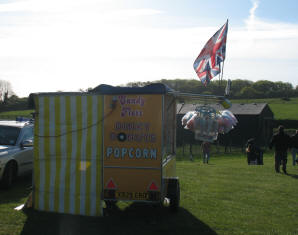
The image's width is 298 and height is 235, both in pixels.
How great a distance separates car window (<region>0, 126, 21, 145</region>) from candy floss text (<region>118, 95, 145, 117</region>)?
4.31 metres

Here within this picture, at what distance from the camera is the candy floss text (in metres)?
6.40

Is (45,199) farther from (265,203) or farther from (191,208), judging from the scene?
(265,203)

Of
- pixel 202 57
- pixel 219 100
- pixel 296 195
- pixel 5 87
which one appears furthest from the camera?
pixel 5 87

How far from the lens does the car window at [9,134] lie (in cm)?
948

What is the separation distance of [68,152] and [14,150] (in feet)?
9.83

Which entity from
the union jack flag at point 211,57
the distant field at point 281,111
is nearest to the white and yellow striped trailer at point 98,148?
the union jack flag at point 211,57

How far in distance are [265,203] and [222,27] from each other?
660 cm

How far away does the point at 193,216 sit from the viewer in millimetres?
7086

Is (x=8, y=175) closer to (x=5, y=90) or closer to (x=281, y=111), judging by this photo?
(x=281, y=111)

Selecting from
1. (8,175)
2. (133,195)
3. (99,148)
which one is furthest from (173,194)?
(8,175)

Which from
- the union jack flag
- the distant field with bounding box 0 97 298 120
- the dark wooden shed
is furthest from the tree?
the union jack flag

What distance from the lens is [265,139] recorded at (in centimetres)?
4138

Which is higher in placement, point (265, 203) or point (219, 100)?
point (219, 100)

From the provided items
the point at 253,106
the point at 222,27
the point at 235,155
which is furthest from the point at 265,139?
the point at 222,27
